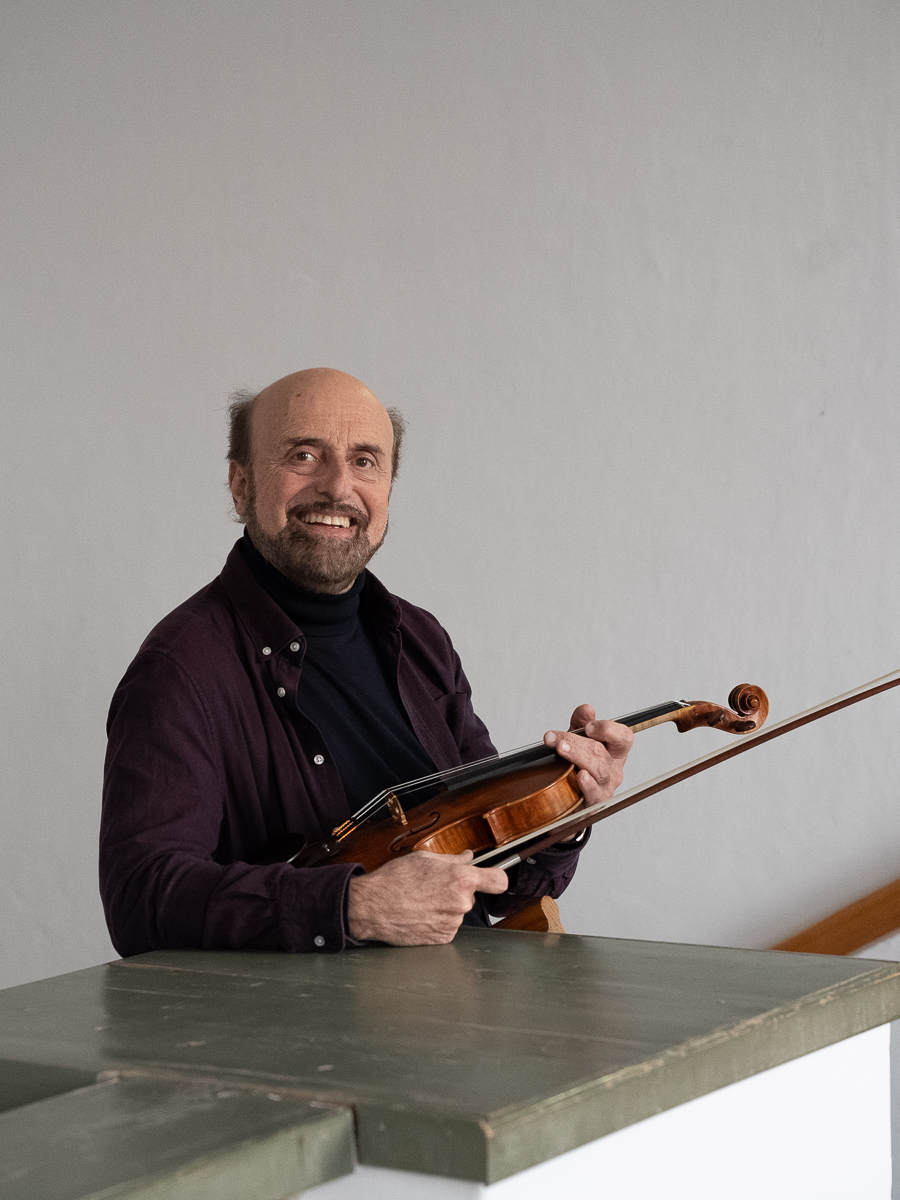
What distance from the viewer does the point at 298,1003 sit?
1073 mm

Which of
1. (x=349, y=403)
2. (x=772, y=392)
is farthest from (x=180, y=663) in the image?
(x=772, y=392)

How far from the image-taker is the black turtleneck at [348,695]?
1.72m

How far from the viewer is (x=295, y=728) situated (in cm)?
164

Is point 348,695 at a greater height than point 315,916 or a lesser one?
greater

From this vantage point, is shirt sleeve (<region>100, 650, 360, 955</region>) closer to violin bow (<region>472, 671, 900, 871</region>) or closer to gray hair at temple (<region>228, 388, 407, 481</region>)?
violin bow (<region>472, 671, 900, 871</region>)

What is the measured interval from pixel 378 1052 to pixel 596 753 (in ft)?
2.41

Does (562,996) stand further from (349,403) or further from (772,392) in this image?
(772,392)

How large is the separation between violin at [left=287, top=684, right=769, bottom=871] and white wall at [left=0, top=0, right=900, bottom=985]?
121 cm

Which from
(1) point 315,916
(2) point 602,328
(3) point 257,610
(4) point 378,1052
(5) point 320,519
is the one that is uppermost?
(2) point 602,328

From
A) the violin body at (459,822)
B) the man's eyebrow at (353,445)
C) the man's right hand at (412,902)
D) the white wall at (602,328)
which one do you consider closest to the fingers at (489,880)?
the man's right hand at (412,902)

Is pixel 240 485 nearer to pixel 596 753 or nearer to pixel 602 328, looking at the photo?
pixel 596 753

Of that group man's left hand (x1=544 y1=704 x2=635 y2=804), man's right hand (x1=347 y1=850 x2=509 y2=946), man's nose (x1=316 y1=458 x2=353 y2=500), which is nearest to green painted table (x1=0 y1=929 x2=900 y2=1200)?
man's right hand (x1=347 y1=850 x2=509 y2=946)

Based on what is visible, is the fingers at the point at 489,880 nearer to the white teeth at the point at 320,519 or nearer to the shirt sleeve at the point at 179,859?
the shirt sleeve at the point at 179,859

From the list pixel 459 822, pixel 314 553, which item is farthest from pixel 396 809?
pixel 314 553
